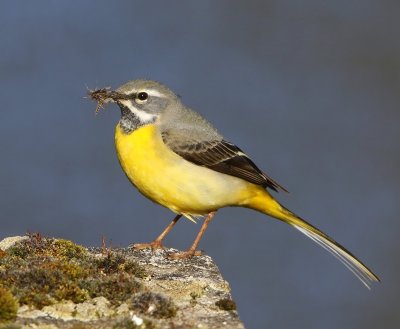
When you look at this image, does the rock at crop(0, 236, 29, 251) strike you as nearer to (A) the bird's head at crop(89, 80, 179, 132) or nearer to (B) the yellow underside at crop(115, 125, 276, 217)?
(B) the yellow underside at crop(115, 125, 276, 217)

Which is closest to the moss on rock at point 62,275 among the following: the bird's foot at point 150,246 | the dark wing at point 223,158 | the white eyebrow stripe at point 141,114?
the bird's foot at point 150,246

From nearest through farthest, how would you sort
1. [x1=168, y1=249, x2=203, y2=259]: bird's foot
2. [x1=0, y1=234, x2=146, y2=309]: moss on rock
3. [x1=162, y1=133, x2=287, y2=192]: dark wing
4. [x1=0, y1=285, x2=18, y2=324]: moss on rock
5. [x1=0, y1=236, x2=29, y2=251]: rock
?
[x1=0, y1=285, x2=18, y2=324]: moss on rock → [x1=0, y1=234, x2=146, y2=309]: moss on rock → [x1=0, y1=236, x2=29, y2=251]: rock → [x1=168, y1=249, x2=203, y2=259]: bird's foot → [x1=162, y1=133, x2=287, y2=192]: dark wing

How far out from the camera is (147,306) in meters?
7.26

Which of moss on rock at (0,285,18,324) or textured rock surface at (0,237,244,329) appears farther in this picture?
textured rock surface at (0,237,244,329)

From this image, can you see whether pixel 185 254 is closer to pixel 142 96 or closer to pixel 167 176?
pixel 167 176

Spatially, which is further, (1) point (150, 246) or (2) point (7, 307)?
(1) point (150, 246)

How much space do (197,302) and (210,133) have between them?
3569mm

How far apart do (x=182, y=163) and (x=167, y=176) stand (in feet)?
1.03

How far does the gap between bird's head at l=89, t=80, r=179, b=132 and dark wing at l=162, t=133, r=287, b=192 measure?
42 centimetres

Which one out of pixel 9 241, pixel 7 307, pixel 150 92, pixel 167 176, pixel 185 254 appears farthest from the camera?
pixel 150 92

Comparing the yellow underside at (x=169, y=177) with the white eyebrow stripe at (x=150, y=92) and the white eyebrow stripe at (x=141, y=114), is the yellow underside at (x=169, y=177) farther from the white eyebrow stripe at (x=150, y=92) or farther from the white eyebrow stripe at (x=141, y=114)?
the white eyebrow stripe at (x=150, y=92)

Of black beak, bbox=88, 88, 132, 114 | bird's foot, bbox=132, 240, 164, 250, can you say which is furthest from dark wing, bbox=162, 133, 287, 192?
bird's foot, bbox=132, 240, 164, 250

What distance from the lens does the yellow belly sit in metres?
10.2

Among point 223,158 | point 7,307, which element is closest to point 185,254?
point 223,158
